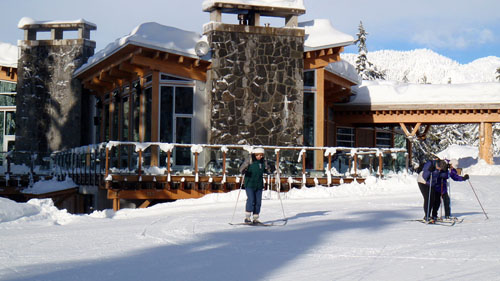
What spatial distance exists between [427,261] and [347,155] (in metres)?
11.5

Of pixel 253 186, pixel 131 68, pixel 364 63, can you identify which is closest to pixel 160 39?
pixel 131 68

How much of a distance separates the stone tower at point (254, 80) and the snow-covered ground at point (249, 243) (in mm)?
4875

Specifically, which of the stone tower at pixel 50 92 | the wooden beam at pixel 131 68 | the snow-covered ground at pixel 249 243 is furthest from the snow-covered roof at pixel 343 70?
the stone tower at pixel 50 92

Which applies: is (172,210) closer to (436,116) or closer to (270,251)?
(270,251)

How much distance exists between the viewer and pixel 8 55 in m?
28.2

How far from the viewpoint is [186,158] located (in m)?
18.5

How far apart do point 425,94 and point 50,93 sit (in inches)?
606

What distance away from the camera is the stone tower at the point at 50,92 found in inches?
1052

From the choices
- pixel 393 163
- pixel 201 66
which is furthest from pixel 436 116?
pixel 201 66

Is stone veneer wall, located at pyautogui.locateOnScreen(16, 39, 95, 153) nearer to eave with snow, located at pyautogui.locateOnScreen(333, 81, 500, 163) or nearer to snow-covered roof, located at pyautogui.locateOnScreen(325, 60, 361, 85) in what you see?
snow-covered roof, located at pyautogui.locateOnScreen(325, 60, 361, 85)

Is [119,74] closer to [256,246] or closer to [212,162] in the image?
[212,162]

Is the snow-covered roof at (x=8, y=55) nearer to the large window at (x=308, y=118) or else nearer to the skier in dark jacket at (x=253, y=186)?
the large window at (x=308, y=118)

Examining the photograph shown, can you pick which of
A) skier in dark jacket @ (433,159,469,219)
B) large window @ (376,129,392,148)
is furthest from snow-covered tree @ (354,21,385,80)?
skier in dark jacket @ (433,159,469,219)

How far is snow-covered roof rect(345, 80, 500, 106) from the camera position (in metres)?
27.3
